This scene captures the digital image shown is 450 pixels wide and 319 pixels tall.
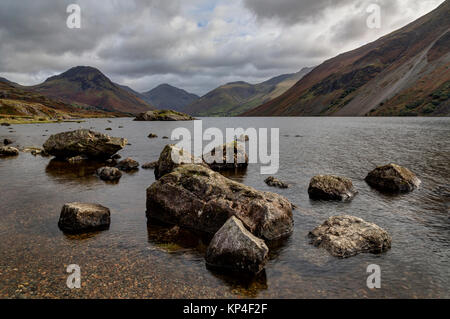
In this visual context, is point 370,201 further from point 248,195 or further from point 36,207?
point 36,207

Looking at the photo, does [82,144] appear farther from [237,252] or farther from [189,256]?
[237,252]

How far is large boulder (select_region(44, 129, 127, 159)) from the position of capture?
3866 centimetres

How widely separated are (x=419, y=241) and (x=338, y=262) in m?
5.59

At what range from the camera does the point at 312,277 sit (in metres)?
11.7

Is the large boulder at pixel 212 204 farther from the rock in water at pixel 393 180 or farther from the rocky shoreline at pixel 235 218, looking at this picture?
the rock in water at pixel 393 180

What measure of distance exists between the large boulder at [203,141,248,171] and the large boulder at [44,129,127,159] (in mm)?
14071

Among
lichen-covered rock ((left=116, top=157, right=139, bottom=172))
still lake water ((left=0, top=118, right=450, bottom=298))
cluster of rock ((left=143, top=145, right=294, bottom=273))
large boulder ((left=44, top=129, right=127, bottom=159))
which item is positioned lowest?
still lake water ((left=0, top=118, right=450, bottom=298))

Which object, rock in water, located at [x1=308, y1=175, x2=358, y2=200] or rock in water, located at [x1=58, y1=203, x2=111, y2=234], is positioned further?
rock in water, located at [x1=308, y1=175, x2=358, y2=200]

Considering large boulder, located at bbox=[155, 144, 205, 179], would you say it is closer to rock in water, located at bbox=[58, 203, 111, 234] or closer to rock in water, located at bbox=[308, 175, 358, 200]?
rock in water, located at bbox=[58, 203, 111, 234]

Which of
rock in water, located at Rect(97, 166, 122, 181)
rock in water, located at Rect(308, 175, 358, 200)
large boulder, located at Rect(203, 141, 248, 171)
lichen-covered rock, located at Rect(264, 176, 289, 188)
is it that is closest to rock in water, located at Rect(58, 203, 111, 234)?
rock in water, located at Rect(97, 166, 122, 181)

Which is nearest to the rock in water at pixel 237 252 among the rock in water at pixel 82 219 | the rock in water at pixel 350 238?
the rock in water at pixel 350 238

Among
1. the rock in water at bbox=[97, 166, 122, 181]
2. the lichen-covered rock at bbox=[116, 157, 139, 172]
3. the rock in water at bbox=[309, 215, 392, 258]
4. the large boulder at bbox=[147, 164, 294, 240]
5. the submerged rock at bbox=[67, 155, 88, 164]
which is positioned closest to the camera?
the rock in water at bbox=[309, 215, 392, 258]
